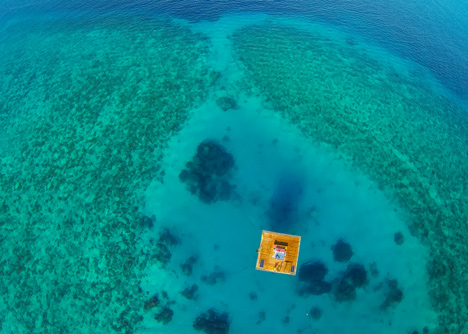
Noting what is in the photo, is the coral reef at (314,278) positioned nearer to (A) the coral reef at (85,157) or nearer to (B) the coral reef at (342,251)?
(B) the coral reef at (342,251)

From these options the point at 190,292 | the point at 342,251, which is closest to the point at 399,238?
the point at 342,251

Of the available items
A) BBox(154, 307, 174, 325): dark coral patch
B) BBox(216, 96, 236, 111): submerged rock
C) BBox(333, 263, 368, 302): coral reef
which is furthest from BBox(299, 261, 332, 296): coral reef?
BBox(216, 96, 236, 111): submerged rock

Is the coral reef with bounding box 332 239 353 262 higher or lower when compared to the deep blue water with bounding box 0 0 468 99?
lower

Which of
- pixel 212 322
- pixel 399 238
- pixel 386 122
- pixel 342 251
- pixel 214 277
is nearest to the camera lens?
pixel 212 322

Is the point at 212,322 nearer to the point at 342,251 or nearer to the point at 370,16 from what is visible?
the point at 342,251

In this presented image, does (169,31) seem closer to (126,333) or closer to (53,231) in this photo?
(53,231)

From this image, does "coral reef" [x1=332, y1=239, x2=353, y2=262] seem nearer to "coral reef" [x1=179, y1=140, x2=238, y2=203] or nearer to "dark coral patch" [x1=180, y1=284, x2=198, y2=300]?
"coral reef" [x1=179, y1=140, x2=238, y2=203]
